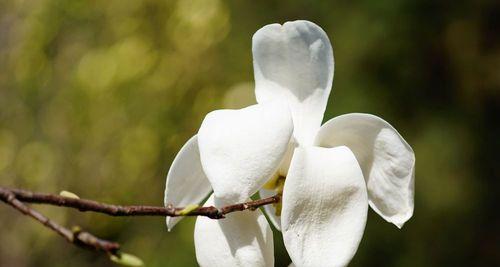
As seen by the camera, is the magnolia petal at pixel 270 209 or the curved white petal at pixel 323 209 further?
the magnolia petal at pixel 270 209

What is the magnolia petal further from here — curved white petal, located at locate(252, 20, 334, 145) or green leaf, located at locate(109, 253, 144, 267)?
green leaf, located at locate(109, 253, 144, 267)

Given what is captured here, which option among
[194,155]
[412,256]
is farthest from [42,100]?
[194,155]

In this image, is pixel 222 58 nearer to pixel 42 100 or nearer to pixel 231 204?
pixel 42 100

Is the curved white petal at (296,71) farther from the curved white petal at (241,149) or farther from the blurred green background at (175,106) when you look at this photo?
the blurred green background at (175,106)

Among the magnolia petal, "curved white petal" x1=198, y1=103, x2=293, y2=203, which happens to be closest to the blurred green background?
the magnolia petal

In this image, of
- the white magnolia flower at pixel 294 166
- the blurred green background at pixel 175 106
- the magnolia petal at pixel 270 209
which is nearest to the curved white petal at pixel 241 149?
the white magnolia flower at pixel 294 166

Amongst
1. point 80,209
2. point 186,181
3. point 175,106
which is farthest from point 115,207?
point 175,106
